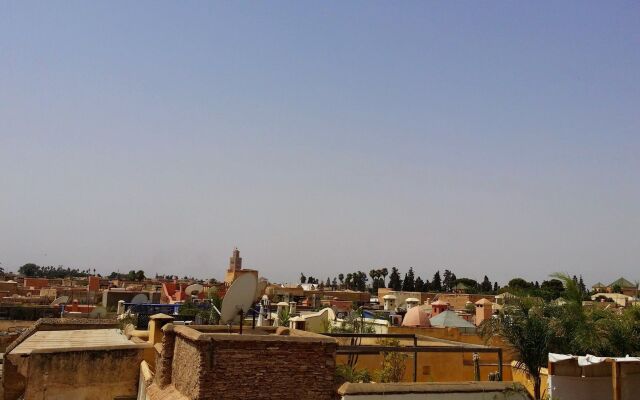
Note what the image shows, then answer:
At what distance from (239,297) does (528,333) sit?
7.61 m

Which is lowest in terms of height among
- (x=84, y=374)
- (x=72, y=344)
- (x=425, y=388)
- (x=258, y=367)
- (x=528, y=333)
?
(x=84, y=374)

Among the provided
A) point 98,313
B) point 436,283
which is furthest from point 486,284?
point 98,313

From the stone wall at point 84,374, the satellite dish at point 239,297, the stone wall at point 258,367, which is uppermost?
the satellite dish at point 239,297

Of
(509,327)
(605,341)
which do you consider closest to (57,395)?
(509,327)

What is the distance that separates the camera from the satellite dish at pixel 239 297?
33.7 ft

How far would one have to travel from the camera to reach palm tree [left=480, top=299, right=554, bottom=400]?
46.3ft

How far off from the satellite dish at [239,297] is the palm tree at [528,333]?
279 inches

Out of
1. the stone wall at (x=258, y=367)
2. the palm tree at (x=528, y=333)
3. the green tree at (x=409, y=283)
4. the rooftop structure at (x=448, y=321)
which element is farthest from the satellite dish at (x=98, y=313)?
the green tree at (x=409, y=283)

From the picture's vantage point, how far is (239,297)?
34.0 ft

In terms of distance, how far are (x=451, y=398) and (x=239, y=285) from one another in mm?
4046

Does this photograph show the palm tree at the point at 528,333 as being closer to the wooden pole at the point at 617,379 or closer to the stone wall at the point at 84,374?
the wooden pole at the point at 617,379

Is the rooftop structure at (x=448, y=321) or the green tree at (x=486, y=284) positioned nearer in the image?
the rooftop structure at (x=448, y=321)

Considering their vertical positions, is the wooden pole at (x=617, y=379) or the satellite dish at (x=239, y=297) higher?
the satellite dish at (x=239, y=297)

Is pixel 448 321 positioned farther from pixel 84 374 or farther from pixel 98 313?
pixel 84 374
